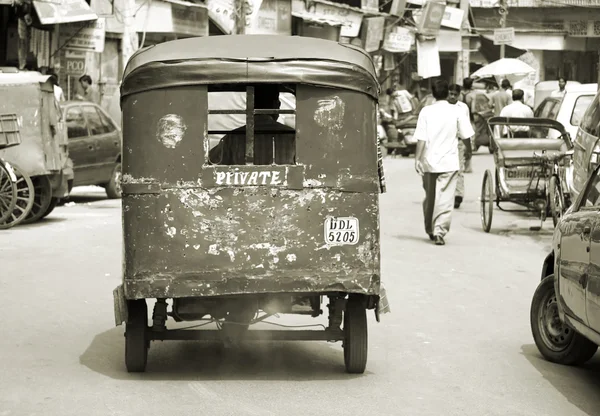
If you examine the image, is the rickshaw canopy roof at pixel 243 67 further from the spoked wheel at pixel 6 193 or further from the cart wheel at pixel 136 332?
the spoked wheel at pixel 6 193

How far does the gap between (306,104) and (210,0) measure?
79.9 feet

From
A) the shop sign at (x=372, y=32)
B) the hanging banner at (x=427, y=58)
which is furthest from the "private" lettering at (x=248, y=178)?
the hanging banner at (x=427, y=58)

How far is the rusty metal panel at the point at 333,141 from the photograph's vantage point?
668 cm

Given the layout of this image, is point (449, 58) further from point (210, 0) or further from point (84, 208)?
point (84, 208)

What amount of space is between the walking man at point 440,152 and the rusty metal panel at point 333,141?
6.84 meters

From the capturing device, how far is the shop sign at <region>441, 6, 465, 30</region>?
4462 cm

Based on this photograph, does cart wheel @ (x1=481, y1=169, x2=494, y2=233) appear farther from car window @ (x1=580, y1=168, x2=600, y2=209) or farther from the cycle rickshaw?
car window @ (x1=580, y1=168, x2=600, y2=209)

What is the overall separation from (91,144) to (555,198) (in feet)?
25.9

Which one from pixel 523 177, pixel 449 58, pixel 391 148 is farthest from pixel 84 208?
pixel 449 58

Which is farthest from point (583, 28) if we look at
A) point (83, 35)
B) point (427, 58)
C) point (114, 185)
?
point (114, 185)

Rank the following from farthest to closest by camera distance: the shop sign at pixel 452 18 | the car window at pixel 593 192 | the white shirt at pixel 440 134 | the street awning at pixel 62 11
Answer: the shop sign at pixel 452 18 < the street awning at pixel 62 11 < the white shirt at pixel 440 134 < the car window at pixel 593 192

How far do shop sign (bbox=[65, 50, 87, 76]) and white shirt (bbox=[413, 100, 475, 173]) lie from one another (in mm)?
13028

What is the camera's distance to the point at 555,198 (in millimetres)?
14422

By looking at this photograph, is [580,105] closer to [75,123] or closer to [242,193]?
[75,123]
